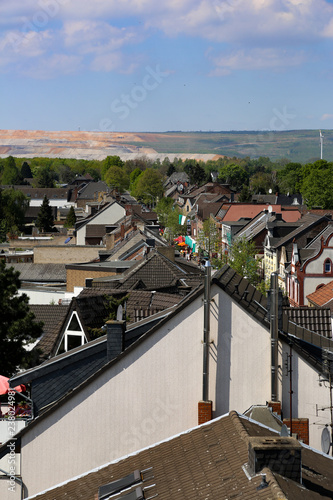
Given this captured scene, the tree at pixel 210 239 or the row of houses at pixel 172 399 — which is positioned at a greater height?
the tree at pixel 210 239

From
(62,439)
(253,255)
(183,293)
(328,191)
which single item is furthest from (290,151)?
(62,439)

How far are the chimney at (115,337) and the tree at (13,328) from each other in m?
6.55

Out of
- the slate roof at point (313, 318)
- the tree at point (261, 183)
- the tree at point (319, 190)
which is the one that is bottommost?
the slate roof at point (313, 318)

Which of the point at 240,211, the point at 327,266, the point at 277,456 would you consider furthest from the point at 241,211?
the point at 277,456

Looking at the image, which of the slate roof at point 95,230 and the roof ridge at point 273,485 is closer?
the roof ridge at point 273,485

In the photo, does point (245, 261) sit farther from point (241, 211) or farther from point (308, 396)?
point (308, 396)

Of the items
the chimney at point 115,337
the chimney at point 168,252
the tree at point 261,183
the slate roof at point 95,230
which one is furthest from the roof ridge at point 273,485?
the tree at point 261,183

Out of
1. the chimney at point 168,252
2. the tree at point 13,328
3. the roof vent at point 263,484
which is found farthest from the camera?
the chimney at point 168,252

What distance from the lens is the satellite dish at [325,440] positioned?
37.4ft

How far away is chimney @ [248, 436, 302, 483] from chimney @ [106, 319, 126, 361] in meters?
3.83

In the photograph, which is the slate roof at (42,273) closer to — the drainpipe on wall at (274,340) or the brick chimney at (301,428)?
the drainpipe on wall at (274,340)

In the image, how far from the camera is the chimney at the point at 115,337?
12.3m

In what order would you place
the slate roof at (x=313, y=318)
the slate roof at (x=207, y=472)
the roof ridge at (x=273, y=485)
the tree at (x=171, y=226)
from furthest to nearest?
the tree at (x=171, y=226), the slate roof at (x=313, y=318), the slate roof at (x=207, y=472), the roof ridge at (x=273, y=485)

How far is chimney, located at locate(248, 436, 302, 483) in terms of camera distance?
868cm
